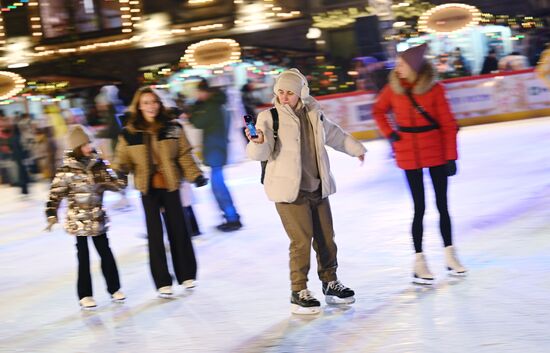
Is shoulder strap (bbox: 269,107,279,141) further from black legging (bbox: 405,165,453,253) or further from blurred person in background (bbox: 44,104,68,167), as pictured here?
blurred person in background (bbox: 44,104,68,167)

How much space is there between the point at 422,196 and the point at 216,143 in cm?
362

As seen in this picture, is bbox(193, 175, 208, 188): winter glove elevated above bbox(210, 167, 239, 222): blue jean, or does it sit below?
above

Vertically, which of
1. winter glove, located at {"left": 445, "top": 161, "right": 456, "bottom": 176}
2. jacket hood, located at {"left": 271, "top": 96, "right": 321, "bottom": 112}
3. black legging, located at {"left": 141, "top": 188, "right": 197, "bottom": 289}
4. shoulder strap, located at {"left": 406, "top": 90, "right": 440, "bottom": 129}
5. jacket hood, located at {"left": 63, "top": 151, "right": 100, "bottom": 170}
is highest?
jacket hood, located at {"left": 271, "top": 96, "right": 321, "bottom": 112}

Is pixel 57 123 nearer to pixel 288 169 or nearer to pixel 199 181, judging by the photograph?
pixel 199 181

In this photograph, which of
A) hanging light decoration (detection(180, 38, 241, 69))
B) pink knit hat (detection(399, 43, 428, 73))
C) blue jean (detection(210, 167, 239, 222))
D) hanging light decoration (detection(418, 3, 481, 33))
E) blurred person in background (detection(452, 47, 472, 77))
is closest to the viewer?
pink knit hat (detection(399, 43, 428, 73))

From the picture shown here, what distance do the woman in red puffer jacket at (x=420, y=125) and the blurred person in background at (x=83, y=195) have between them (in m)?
1.99

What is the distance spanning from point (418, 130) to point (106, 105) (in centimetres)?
656

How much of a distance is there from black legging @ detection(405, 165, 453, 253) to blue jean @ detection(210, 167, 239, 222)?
3.42 meters

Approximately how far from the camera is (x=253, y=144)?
5.02 meters

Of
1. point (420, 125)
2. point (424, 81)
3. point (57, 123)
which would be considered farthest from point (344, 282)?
Answer: point (57, 123)

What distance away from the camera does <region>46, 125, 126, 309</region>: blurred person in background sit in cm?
602

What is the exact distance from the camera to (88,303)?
609 centimetres

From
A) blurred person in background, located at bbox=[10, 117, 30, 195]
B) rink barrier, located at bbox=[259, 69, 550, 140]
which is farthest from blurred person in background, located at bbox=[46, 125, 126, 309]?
rink barrier, located at bbox=[259, 69, 550, 140]

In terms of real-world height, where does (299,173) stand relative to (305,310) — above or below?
above
